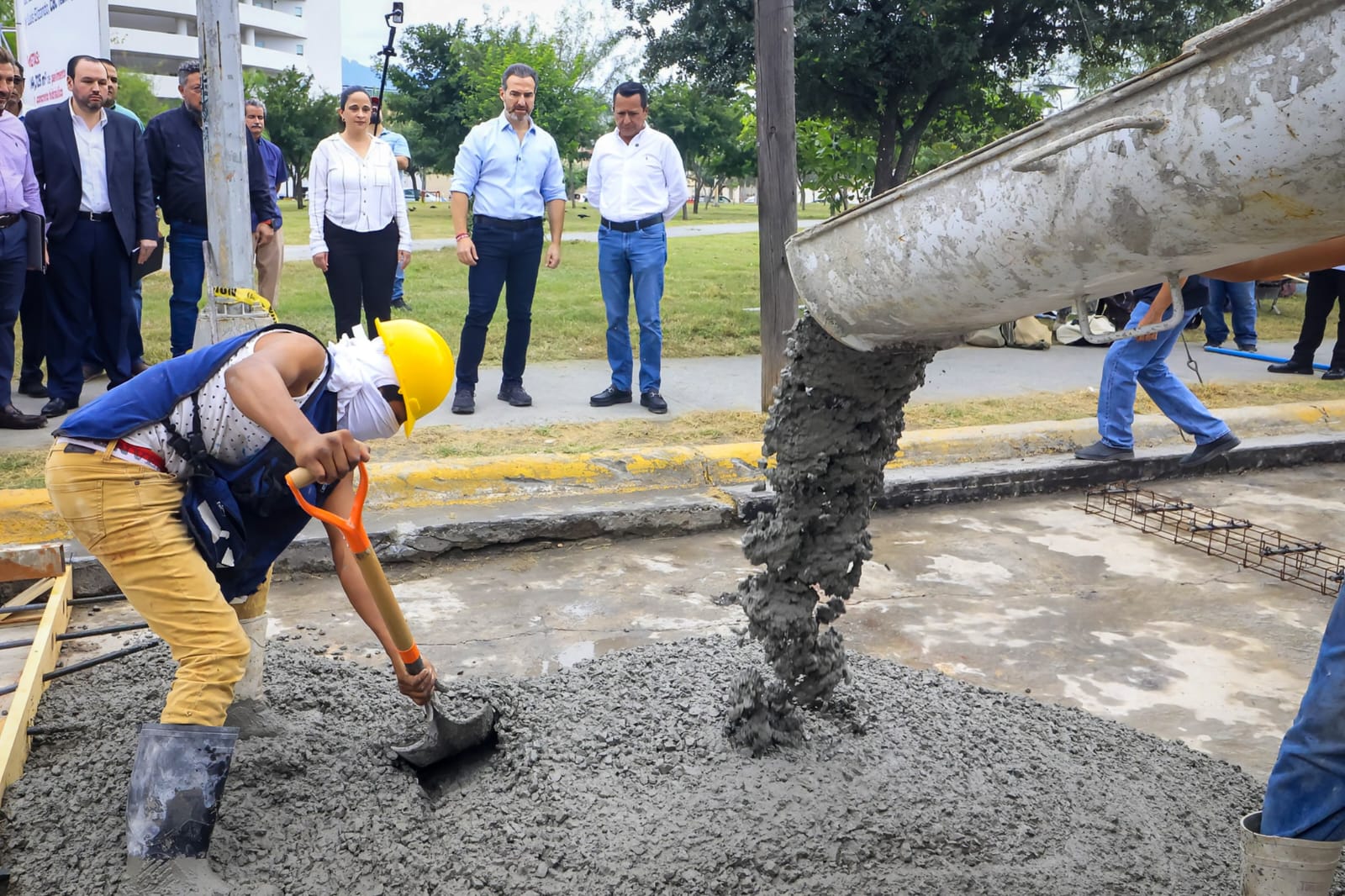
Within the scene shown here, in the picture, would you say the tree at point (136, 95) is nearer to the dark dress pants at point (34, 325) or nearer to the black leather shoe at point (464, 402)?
the dark dress pants at point (34, 325)

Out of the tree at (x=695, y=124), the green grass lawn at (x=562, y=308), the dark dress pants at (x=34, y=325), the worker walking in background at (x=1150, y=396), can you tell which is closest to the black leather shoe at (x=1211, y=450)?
the worker walking in background at (x=1150, y=396)

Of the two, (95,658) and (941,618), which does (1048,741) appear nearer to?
(941,618)

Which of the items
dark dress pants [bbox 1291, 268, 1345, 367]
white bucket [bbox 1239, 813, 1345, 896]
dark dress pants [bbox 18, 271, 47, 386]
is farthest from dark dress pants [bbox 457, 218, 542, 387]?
dark dress pants [bbox 1291, 268, 1345, 367]

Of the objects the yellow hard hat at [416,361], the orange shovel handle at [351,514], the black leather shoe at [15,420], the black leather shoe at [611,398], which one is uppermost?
the yellow hard hat at [416,361]

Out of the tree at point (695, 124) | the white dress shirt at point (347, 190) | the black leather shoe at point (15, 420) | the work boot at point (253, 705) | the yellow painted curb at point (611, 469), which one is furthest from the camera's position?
the tree at point (695, 124)

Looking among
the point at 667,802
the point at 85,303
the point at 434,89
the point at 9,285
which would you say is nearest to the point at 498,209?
the point at 85,303

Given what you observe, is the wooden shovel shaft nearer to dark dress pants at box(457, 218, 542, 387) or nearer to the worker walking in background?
dark dress pants at box(457, 218, 542, 387)

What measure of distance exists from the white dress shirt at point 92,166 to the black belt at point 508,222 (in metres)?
2.14

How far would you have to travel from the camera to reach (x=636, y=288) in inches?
287

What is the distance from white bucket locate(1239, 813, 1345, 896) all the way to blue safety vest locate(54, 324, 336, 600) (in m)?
2.31

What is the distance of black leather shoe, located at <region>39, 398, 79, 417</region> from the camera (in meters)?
6.30

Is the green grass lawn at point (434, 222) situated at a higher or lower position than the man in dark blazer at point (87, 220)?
higher

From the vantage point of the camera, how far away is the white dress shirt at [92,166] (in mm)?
6535

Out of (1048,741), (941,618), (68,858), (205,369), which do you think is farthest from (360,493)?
(941,618)
